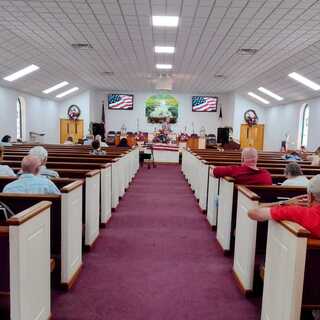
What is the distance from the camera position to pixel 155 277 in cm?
319

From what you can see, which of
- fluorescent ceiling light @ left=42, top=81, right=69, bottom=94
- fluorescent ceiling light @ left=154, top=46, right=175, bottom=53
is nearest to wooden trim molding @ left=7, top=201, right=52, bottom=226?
fluorescent ceiling light @ left=154, top=46, right=175, bottom=53

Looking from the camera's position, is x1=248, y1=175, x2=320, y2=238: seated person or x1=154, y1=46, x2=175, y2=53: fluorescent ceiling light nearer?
x1=248, y1=175, x2=320, y2=238: seated person

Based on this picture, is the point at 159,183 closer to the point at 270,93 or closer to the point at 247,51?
the point at 247,51

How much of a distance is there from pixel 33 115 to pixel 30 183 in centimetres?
1399

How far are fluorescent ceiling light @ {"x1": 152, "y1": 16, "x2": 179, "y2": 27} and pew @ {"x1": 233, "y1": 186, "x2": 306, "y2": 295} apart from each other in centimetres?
483

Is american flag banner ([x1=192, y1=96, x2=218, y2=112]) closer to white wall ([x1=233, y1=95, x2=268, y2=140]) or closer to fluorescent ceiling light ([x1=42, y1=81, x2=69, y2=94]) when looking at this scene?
white wall ([x1=233, y1=95, x2=268, y2=140])

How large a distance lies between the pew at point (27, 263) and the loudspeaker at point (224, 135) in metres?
15.4

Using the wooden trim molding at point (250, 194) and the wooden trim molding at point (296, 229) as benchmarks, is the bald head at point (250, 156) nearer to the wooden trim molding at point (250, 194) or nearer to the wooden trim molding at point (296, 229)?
the wooden trim molding at point (250, 194)

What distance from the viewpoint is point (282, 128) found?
16.9 meters

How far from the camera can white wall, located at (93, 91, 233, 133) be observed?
63.1 ft

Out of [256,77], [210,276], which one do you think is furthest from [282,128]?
[210,276]

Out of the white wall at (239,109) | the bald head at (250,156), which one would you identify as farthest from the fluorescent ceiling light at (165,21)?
the white wall at (239,109)

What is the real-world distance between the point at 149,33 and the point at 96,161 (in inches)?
157

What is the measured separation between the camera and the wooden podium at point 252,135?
1892 centimetres
